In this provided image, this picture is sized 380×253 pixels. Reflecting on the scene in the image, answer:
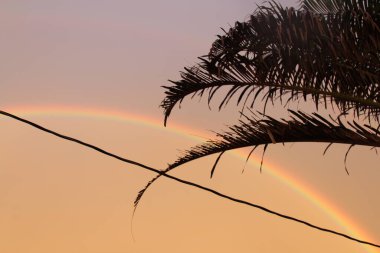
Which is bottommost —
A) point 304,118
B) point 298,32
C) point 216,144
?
point 216,144

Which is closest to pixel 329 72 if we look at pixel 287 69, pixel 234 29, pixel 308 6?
pixel 287 69

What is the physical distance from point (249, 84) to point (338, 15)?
0.92 meters

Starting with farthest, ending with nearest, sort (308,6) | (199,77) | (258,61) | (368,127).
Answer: (308,6)
(199,77)
(258,61)
(368,127)

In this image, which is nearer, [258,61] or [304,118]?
[304,118]

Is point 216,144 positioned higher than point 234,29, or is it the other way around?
point 234,29

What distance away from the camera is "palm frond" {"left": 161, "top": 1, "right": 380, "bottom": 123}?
154 inches

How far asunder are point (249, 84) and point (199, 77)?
460 mm

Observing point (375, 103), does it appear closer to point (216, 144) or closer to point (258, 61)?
point (258, 61)

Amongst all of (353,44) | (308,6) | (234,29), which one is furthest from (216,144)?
(308,6)

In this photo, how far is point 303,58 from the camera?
4.09 metres

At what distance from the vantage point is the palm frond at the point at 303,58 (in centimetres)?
391

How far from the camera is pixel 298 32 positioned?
13.1 feet

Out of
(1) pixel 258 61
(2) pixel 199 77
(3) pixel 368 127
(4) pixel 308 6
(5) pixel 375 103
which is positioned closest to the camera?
(3) pixel 368 127

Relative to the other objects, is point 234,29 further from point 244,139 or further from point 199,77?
point 244,139
